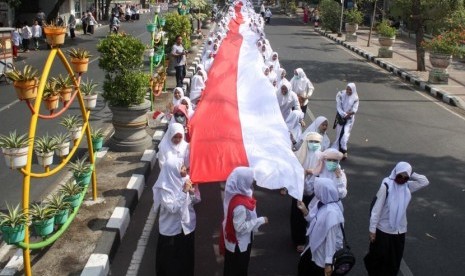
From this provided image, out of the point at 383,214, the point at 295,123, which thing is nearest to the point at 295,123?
the point at 295,123

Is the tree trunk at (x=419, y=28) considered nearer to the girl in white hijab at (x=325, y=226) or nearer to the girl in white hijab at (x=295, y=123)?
the girl in white hijab at (x=295, y=123)

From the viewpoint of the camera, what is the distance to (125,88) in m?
8.05

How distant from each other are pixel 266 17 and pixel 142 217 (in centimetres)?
3420

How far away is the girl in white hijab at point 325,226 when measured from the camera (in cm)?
416

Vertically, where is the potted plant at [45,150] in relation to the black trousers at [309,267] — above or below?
above

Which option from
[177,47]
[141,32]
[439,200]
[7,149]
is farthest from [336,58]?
[7,149]

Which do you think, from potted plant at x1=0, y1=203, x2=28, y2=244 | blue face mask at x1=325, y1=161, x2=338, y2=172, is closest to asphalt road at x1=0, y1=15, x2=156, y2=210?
potted plant at x1=0, y1=203, x2=28, y2=244

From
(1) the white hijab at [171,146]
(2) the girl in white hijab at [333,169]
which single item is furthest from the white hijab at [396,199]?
(1) the white hijab at [171,146]

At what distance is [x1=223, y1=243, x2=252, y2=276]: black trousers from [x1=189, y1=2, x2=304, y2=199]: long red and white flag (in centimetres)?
87

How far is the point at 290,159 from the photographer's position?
546 centimetres

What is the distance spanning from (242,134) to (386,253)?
7.76 feet

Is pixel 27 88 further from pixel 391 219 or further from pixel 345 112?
pixel 345 112

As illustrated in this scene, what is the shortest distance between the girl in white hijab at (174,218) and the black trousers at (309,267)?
113 cm

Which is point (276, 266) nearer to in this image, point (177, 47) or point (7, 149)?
point (7, 149)
